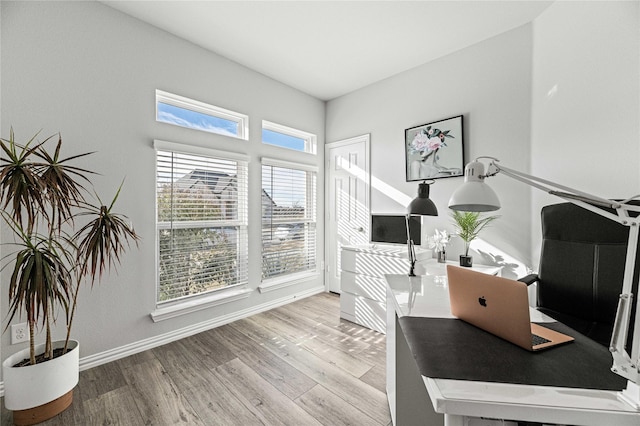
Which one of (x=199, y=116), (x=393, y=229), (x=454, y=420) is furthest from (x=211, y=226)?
(x=454, y=420)

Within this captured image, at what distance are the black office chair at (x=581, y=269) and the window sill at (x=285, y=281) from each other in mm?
2563

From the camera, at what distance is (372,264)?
9.21 feet

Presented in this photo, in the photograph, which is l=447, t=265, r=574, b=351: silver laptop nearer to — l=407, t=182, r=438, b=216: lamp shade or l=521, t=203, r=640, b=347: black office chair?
l=407, t=182, r=438, b=216: lamp shade

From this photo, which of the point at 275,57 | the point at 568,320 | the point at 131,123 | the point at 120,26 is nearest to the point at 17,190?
the point at 131,123

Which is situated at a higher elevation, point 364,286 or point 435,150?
point 435,150

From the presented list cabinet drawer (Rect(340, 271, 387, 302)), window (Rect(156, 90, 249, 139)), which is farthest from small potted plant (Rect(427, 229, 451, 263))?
window (Rect(156, 90, 249, 139))

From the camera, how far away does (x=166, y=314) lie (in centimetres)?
242

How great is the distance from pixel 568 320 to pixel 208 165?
10.1 feet

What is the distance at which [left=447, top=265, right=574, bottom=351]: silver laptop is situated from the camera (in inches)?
31.9

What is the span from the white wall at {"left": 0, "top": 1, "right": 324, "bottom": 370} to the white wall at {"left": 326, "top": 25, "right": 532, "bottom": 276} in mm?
1950

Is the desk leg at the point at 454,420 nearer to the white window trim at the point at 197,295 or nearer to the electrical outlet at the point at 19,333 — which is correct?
the white window trim at the point at 197,295

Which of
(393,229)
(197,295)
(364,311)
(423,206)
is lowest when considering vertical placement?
(364,311)

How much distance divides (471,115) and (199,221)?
2994 millimetres

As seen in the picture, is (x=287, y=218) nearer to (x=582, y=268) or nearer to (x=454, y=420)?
(x=582, y=268)
